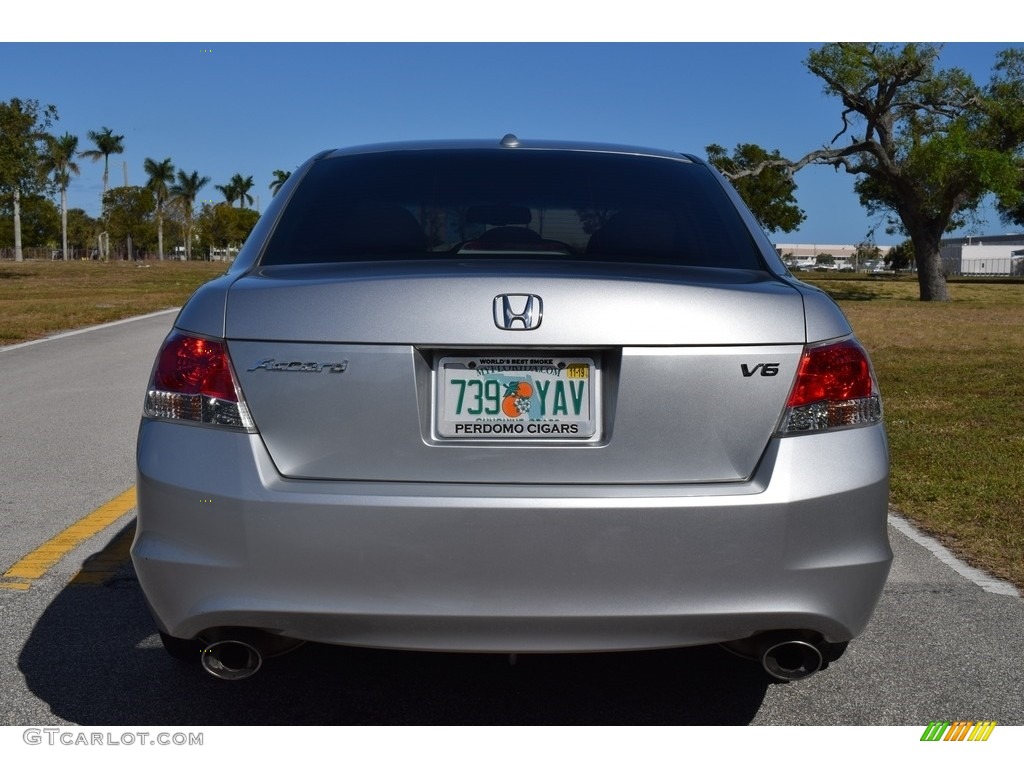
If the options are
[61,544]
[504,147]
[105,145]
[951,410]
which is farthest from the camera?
[105,145]

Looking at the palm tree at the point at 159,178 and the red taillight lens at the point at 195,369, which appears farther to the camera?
the palm tree at the point at 159,178

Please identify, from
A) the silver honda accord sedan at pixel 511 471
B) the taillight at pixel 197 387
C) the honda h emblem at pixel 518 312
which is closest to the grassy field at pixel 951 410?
the silver honda accord sedan at pixel 511 471

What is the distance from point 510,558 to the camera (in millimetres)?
2588

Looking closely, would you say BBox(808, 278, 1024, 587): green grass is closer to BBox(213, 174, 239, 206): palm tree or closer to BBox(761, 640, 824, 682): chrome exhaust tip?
BBox(761, 640, 824, 682): chrome exhaust tip

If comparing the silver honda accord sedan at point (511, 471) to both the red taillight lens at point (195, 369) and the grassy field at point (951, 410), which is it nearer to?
the red taillight lens at point (195, 369)

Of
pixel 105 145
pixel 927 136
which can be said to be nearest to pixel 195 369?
pixel 927 136

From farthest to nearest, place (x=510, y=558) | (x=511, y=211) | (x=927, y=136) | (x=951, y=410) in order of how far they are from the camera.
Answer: (x=927, y=136)
(x=951, y=410)
(x=511, y=211)
(x=510, y=558)

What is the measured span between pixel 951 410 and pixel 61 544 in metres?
7.36

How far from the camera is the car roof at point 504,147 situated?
3.88 m

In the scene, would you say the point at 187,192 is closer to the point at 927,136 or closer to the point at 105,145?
the point at 105,145

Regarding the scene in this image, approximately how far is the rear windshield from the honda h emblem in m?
0.44

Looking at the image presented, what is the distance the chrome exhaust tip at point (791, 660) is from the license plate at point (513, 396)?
2.37 ft

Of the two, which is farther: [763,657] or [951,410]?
[951,410]

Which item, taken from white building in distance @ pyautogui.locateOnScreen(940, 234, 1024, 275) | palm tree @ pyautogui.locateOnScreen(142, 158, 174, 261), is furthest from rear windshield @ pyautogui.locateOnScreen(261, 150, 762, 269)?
palm tree @ pyautogui.locateOnScreen(142, 158, 174, 261)
